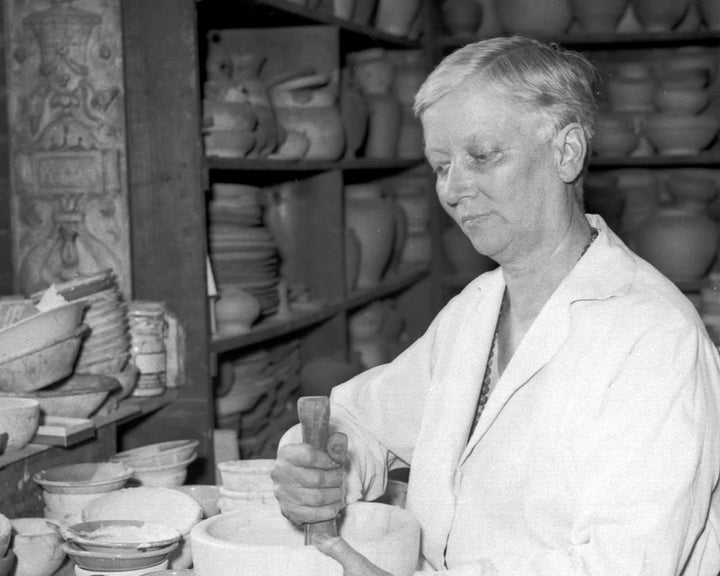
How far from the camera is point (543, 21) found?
17.5 feet

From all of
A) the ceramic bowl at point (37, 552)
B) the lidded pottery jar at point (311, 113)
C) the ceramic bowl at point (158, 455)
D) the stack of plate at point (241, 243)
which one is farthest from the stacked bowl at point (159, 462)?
the lidded pottery jar at point (311, 113)

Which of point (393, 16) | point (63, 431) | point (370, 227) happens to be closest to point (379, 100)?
point (393, 16)

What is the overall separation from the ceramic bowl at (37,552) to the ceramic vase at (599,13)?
415cm

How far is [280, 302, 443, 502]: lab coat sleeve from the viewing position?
6.80 feet

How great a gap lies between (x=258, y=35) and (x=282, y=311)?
1089 mm

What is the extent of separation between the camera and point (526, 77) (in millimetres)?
1720

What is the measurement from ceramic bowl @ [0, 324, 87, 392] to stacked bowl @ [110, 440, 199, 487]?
26 cm

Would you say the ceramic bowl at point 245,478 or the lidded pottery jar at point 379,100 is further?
the lidded pottery jar at point 379,100

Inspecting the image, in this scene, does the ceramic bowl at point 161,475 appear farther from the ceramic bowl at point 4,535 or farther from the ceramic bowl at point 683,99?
the ceramic bowl at point 683,99

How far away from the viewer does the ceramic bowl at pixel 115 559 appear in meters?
1.78

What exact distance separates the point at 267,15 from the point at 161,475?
1942mm

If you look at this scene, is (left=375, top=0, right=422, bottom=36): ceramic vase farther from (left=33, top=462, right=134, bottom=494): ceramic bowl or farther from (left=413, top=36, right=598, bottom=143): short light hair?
(left=413, top=36, right=598, bottom=143): short light hair

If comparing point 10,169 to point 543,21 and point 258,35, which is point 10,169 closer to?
A: point 258,35

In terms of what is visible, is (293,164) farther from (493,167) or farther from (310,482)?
(310,482)
